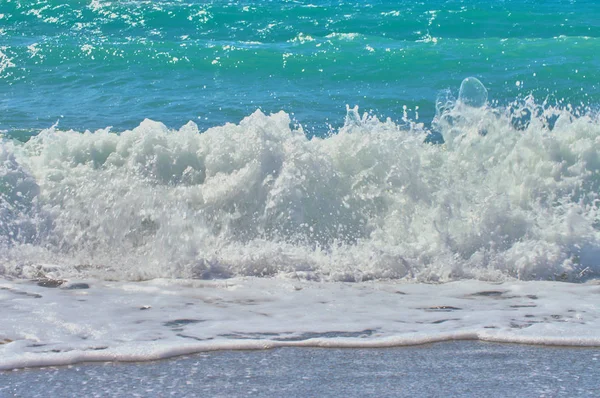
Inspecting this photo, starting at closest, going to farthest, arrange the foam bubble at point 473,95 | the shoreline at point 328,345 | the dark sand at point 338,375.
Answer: the dark sand at point 338,375, the shoreline at point 328,345, the foam bubble at point 473,95

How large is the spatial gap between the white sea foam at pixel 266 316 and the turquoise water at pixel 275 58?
156 inches

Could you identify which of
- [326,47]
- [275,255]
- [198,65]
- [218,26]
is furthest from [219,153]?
[218,26]

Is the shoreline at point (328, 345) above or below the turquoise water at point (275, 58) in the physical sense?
below

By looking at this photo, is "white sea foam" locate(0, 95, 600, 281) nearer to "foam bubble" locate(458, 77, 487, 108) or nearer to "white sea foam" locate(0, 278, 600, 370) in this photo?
"foam bubble" locate(458, 77, 487, 108)

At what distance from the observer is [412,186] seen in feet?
Answer: 21.0

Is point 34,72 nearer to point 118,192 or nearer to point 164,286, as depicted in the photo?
point 118,192

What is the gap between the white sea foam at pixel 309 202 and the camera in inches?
219

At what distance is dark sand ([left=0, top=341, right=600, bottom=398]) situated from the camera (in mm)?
3441

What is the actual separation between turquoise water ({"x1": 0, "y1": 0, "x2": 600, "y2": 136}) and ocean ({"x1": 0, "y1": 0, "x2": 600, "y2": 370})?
0.11 meters

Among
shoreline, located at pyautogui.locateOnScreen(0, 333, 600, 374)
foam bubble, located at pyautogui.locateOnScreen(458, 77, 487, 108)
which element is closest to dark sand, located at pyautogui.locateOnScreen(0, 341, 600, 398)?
shoreline, located at pyautogui.locateOnScreen(0, 333, 600, 374)

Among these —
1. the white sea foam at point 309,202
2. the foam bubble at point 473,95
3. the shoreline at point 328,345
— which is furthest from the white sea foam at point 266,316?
the foam bubble at point 473,95

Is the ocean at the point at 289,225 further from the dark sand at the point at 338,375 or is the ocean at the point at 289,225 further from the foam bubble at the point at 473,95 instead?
the dark sand at the point at 338,375

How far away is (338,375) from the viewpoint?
12.0ft

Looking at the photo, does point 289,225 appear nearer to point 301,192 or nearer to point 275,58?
point 301,192
